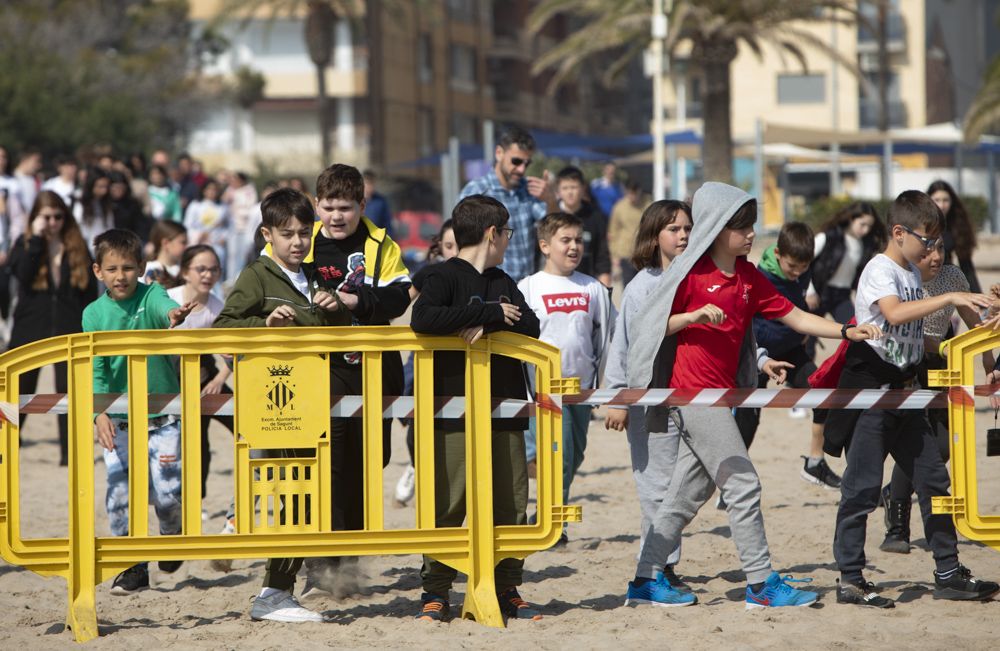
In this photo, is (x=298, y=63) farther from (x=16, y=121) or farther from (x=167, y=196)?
(x=167, y=196)

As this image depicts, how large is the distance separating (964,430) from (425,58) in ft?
175

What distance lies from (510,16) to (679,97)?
835cm

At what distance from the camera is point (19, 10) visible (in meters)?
46.3

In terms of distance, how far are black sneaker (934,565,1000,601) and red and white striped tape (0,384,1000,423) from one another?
0.76 m

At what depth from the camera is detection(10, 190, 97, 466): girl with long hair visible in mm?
9742

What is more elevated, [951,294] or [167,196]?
[167,196]

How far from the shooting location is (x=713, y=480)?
6.06 metres

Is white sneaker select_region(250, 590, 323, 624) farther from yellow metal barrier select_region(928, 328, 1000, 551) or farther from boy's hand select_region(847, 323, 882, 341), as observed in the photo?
yellow metal barrier select_region(928, 328, 1000, 551)

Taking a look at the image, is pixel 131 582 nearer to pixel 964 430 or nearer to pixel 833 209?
pixel 964 430

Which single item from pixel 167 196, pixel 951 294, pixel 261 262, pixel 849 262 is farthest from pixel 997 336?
pixel 167 196

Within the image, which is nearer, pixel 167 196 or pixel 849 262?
pixel 849 262

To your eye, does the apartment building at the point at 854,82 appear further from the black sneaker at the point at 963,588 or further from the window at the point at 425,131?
the black sneaker at the point at 963,588

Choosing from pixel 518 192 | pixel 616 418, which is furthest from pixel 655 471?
pixel 518 192

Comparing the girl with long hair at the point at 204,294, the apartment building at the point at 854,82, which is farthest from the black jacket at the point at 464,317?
the apartment building at the point at 854,82
